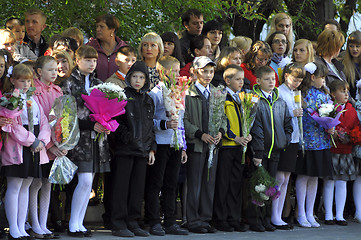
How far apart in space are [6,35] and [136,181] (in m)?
2.58

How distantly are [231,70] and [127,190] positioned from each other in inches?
89.9

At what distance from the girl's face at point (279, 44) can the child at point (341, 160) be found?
94cm

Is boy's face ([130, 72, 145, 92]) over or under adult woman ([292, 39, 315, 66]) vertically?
under

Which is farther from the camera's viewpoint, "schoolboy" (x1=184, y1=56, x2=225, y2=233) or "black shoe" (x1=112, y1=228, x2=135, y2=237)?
"schoolboy" (x1=184, y1=56, x2=225, y2=233)

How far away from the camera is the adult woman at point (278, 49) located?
11.2 meters

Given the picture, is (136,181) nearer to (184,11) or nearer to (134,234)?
(134,234)

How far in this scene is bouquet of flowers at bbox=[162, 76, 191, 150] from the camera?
29.7 ft

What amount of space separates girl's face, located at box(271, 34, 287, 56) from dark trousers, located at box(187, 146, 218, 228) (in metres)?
2.52

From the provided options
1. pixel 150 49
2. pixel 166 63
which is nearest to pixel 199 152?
pixel 166 63

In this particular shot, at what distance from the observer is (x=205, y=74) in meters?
9.61

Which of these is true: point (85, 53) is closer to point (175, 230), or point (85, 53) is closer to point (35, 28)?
point (35, 28)

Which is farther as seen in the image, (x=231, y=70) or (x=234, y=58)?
(x=234, y=58)

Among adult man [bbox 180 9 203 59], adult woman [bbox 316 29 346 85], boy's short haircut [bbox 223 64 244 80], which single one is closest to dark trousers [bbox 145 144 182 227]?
boy's short haircut [bbox 223 64 244 80]

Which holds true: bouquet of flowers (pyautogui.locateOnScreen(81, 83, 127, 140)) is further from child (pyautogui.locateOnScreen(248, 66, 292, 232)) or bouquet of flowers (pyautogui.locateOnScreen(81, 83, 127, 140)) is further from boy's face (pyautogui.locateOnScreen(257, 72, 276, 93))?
boy's face (pyautogui.locateOnScreen(257, 72, 276, 93))
